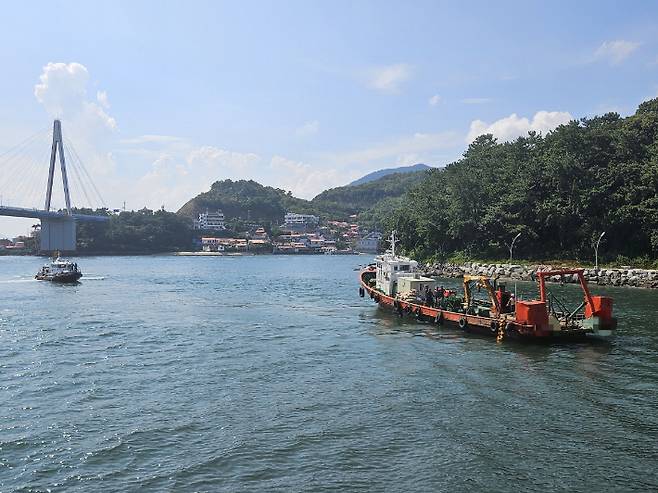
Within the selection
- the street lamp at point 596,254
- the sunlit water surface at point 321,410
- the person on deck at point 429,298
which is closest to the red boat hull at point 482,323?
the person on deck at point 429,298

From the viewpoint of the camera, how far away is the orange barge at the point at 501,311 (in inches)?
1072

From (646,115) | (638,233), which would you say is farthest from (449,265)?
(646,115)

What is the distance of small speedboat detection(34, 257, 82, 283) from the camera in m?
66.3

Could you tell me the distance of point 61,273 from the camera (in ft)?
218

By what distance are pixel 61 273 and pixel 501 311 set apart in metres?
53.5

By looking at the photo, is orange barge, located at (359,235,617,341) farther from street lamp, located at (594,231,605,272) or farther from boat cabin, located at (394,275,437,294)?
street lamp, located at (594,231,605,272)

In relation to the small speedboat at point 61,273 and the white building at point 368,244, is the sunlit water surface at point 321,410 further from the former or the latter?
the white building at point 368,244

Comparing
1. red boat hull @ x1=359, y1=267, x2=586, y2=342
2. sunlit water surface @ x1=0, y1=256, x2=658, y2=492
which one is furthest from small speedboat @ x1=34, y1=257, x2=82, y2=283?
red boat hull @ x1=359, y1=267, x2=586, y2=342

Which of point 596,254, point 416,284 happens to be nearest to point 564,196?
point 596,254

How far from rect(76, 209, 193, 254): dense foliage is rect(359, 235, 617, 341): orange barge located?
138753 mm

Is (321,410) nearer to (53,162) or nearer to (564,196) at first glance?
(564,196)

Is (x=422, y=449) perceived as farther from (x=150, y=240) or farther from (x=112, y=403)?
(x=150, y=240)

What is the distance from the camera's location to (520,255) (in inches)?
2827

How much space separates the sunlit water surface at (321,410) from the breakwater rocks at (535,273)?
25039 mm
